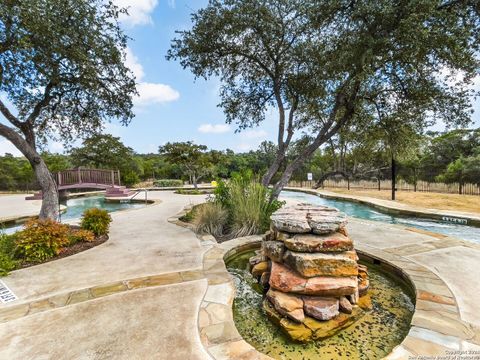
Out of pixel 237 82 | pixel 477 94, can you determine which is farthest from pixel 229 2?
pixel 477 94

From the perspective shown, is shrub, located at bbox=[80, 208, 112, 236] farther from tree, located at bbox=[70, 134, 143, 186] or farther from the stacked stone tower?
tree, located at bbox=[70, 134, 143, 186]

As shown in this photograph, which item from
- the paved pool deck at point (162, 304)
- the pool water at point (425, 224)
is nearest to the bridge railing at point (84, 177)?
the paved pool deck at point (162, 304)

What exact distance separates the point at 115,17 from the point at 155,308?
5417 mm

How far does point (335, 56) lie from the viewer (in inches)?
202

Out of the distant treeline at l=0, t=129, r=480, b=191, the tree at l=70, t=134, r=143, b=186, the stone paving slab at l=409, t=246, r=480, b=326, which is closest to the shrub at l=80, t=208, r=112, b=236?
the stone paving slab at l=409, t=246, r=480, b=326

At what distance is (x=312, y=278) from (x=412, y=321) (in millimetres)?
780

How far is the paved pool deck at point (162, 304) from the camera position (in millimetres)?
1569

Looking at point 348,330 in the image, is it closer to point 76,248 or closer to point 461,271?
point 461,271

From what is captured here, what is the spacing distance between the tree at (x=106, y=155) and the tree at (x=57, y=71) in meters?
12.7

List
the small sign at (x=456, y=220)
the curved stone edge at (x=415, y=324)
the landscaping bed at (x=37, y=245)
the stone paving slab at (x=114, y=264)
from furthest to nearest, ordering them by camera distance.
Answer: the small sign at (x=456, y=220) → the landscaping bed at (x=37, y=245) → the stone paving slab at (x=114, y=264) → the curved stone edge at (x=415, y=324)

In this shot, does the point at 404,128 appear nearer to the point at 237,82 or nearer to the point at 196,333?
the point at 237,82

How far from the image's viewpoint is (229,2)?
18.1 feet

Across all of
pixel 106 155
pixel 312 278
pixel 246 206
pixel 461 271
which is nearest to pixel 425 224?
pixel 461 271

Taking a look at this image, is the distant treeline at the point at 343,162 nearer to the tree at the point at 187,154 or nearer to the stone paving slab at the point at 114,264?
the tree at the point at 187,154
